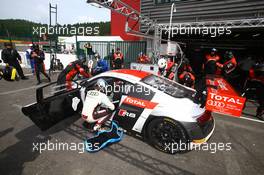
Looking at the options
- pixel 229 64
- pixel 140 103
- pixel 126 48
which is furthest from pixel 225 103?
pixel 126 48

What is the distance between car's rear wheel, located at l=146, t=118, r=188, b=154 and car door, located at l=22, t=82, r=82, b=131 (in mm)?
1993

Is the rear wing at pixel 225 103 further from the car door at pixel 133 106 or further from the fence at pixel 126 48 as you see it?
the fence at pixel 126 48

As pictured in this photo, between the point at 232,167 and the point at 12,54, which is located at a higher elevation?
the point at 12,54

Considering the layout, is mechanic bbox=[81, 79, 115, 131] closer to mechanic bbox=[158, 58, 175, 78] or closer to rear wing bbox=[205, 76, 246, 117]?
rear wing bbox=[205, 76, 246, 117]

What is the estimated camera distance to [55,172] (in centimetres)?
267

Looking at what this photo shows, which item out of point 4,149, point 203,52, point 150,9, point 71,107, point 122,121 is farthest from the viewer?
point 203,52

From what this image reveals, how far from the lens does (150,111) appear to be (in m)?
3.17

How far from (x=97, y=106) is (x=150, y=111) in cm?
116

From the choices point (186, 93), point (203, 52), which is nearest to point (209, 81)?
point (186, 93)

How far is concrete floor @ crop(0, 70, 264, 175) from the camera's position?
2.77 metres

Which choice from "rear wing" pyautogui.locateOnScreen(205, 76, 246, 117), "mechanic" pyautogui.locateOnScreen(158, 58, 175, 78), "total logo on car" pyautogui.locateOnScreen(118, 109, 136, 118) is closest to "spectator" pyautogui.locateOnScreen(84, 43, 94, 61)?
"mechanic" pyautogui.locateOnScreen(158, 58, 175, 78)

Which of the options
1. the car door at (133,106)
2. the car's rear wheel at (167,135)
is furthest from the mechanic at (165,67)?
the car's rear wheel at (167,135)

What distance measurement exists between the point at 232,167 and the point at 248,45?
37.4ft

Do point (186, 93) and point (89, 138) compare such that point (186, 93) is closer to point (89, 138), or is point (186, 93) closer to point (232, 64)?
point (89, 138)
